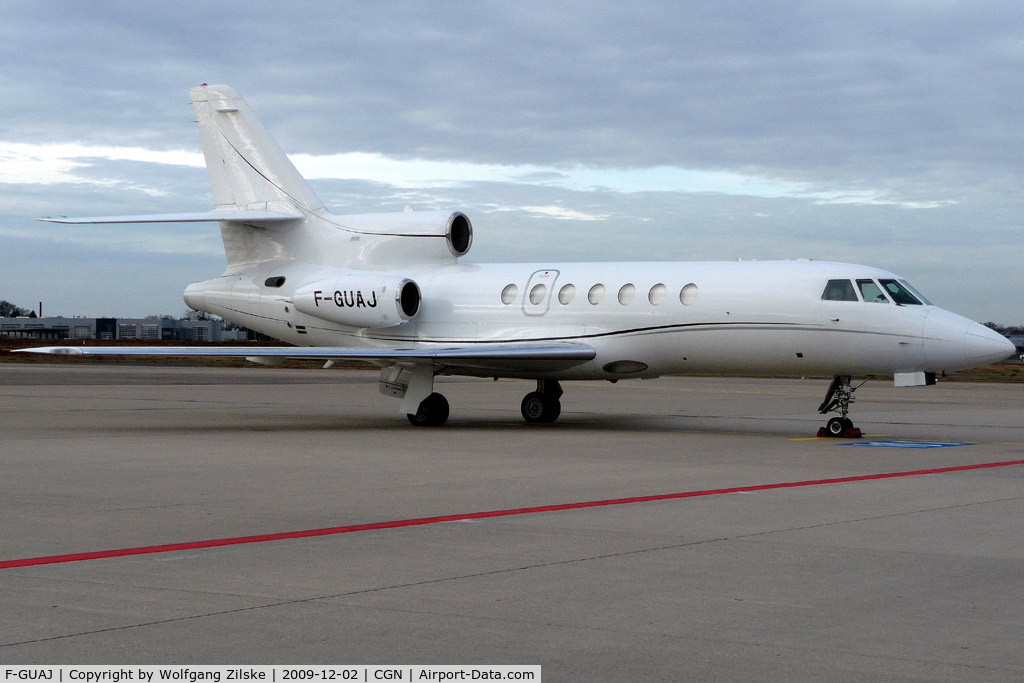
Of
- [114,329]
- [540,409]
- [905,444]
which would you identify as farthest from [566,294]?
[114,329]

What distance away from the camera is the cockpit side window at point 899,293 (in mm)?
17703

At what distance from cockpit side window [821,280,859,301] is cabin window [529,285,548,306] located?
5.02 m

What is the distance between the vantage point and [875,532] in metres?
8.76

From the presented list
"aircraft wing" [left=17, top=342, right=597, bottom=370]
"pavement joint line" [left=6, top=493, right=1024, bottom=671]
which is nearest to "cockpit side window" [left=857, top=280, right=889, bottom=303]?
"aircraft wing" [left=17, top=342, right=597, bottom=370]

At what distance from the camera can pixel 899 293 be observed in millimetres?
17828

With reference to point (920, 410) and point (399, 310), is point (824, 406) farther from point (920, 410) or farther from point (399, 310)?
point (920, 410)

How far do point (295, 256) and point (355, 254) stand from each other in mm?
1320

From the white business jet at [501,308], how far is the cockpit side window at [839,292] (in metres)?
0.02

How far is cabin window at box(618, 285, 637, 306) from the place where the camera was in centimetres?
1955

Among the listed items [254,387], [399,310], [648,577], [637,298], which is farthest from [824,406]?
[254,387]

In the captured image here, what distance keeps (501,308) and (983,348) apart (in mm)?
8229

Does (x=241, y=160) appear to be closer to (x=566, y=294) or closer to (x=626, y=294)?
(x=566, y=294)

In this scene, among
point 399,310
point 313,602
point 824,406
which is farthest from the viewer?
point 399,310

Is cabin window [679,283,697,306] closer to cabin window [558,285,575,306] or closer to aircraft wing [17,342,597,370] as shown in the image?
aircraft wing [17,342,597,370]
